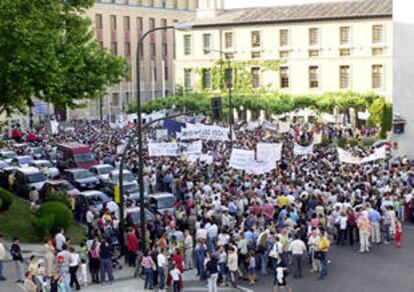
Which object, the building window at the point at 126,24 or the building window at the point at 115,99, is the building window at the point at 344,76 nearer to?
the building window at the point at 115,99

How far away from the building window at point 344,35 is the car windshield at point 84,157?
110 ft

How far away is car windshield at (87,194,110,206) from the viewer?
1239 inches

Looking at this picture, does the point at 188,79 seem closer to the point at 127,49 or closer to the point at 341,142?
the point at 127,49

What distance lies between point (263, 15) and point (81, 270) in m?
53.1

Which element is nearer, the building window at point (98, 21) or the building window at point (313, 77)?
the building window at point (313, 77)

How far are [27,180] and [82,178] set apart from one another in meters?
2.59

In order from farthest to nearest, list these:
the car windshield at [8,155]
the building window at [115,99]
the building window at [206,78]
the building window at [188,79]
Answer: the building window at [115,99] < the building window at [188,79] < the building window at [206,78] < the car windshield at [8,155]

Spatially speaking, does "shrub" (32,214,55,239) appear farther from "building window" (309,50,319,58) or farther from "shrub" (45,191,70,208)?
"building window" (309,50,319,58)

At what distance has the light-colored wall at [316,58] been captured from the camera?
65875mm

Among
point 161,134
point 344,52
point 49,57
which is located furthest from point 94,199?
point 344,52

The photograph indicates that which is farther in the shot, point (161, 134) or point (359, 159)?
point (161, 134)

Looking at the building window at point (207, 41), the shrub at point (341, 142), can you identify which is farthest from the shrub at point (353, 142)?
the building window at point (207, 41)

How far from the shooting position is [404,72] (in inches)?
1727

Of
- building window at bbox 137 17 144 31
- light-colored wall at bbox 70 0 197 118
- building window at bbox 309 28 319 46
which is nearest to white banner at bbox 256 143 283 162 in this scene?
building window at bbox 309 28 319 46
